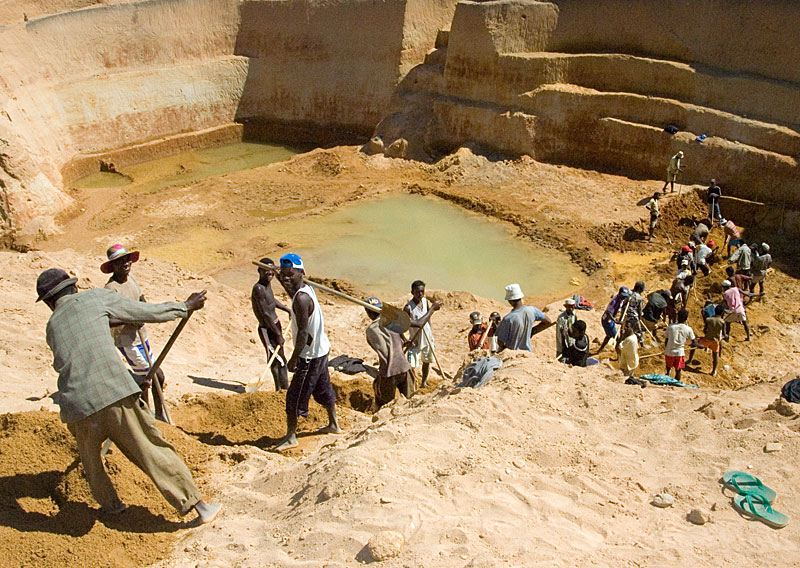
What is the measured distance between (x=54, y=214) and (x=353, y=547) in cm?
1365

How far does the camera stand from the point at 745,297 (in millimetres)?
11594

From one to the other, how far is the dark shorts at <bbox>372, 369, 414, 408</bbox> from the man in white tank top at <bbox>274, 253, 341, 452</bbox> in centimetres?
86

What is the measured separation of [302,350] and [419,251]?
8752mm

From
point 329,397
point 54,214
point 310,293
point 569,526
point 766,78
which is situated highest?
point 766,78

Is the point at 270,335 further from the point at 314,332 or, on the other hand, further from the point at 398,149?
the point at 398,149

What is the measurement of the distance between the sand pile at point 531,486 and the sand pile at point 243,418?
92cm

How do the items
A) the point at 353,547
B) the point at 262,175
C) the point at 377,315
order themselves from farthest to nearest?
the point at 262,175 < the point at 377,315 < the point at 353,547

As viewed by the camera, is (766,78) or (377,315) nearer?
(377,315)

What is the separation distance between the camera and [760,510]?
4102 mm

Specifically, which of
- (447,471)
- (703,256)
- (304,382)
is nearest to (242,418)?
(304,382)

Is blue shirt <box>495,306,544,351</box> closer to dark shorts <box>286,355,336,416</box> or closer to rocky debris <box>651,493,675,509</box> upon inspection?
dark shorts <box>286,355,336,416</box>

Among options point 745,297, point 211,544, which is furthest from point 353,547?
point 745,297

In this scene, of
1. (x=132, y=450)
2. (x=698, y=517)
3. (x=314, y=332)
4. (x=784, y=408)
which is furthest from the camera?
(x=314, y=332)

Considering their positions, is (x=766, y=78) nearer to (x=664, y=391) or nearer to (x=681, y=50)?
(x=681, y=50)
